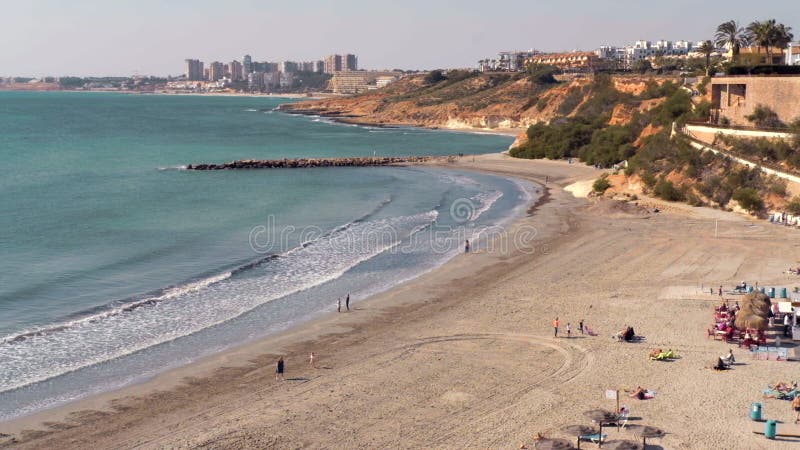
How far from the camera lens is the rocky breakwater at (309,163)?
7919cm

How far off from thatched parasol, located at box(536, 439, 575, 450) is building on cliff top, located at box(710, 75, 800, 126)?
40.0 meters

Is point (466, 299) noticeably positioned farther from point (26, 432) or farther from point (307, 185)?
point (307, 185)

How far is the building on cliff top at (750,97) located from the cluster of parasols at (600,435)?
38.3m

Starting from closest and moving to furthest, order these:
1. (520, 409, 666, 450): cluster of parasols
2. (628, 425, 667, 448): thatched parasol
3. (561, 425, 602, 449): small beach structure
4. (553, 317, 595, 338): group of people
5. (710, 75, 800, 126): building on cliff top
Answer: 1. (520, 409, 666, 450): cluster of parasols
2. (628, 425, 667, 448): thatched parasol
3. (561, 425, 602, 449): small beach structure
4. (553, 317, 595, 338): group of people
5. (710, 75, 800, 126): building on cliff top

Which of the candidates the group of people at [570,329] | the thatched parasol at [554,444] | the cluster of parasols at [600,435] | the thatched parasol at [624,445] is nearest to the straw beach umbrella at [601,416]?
the cluster of parasols at [600,435]

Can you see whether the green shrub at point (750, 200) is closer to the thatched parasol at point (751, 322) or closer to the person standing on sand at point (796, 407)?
the thatched parasol at point (751, 322)

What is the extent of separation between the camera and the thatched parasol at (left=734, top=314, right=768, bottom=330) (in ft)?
77.3

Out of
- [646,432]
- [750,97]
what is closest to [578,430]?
[646,432]

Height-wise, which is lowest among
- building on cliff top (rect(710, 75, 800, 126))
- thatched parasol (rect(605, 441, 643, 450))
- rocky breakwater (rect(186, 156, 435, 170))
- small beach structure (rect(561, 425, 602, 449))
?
small beach structure (rect(561, 425, 602, 449))

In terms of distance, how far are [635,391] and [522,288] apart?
11.5m

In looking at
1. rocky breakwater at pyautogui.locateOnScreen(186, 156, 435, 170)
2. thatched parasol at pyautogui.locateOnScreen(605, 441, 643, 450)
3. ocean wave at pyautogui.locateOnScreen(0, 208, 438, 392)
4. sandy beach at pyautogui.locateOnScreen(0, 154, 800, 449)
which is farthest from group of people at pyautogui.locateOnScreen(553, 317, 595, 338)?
rocky breakwater at pyautogui.locateOnScreen(186, 156, 435, 170)

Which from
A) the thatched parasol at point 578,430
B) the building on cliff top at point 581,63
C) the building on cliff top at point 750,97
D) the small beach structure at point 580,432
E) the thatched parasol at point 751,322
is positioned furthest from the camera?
the building on cliff top at point 581,63

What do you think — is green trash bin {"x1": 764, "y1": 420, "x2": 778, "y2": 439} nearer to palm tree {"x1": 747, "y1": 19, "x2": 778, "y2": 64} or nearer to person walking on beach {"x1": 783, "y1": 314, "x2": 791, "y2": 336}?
person walking on beach {"x1": 783, "y1": 314, "x2": 791, "y2": 336}

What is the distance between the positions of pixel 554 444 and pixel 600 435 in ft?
3.78
